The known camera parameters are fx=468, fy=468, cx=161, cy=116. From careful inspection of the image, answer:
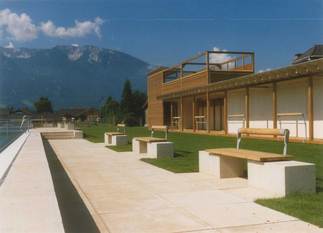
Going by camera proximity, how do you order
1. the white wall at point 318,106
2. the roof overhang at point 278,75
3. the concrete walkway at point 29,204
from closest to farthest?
the concrete walkway at point 29,204, the roof overhang at point 278,75, the white wall at point 318,106

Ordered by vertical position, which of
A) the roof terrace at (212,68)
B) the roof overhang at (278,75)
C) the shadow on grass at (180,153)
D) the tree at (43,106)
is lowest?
the shadow on grass at (180,153)

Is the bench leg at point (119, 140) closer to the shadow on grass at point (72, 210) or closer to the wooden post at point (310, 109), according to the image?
the wooden post at point (310, 109)

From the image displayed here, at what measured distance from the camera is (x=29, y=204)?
213 inches

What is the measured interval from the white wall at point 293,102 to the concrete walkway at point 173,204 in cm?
970

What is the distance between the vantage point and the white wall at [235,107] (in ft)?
76.8

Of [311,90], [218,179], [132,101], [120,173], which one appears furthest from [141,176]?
[132,101]

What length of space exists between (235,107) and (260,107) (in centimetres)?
288

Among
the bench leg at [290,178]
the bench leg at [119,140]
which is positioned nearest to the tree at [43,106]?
the bench leg at [119,140]

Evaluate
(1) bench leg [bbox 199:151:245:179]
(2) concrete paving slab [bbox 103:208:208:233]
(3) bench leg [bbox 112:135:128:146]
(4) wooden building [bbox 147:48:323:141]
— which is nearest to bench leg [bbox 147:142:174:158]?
(1) bench leg [bbox 199:151:245:179]

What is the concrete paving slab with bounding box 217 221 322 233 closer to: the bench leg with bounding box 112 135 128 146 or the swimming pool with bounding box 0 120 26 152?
the bench leg with bounding box 112 135 128 146

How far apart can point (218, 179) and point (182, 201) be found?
2.12m

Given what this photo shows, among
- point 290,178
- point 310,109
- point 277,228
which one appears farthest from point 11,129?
point 277,228

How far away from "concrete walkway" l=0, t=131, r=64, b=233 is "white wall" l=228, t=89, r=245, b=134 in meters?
16.4

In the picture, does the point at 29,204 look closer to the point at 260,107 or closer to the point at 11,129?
the point at 260,107
